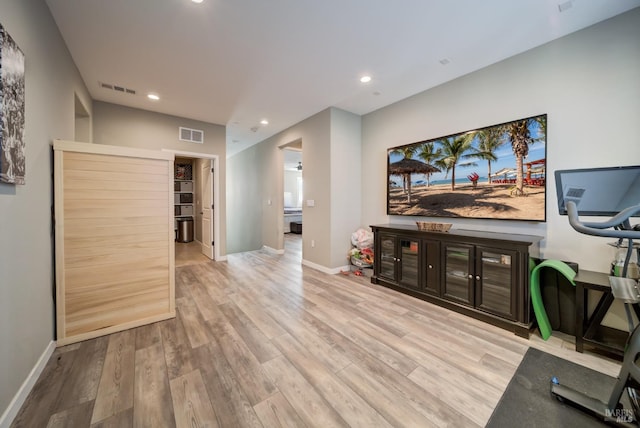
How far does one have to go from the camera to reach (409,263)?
3150 millimetres

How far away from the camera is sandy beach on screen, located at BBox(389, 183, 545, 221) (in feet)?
8.04

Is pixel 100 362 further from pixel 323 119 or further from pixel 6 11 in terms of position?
pixel 323 119

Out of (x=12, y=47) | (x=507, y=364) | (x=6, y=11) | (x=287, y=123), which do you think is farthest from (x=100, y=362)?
(x=287, y=123)

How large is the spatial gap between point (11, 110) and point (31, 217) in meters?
0.73

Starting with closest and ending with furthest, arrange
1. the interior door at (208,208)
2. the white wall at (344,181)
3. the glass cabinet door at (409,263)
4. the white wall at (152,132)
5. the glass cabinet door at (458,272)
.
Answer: the glass cabinet door at (458,272) < the glass cabinet door at (409,263) < the white wall at (152,132) < the white wall at (344,181) < the interior door at (208,208)

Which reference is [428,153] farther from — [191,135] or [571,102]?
[191,135]

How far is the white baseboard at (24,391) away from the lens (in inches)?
51.5

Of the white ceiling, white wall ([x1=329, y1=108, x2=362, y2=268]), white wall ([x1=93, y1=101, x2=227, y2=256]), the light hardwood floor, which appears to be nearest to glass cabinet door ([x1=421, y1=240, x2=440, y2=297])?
the light hardwood floor

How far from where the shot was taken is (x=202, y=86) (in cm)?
327

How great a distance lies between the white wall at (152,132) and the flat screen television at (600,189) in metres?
4.95

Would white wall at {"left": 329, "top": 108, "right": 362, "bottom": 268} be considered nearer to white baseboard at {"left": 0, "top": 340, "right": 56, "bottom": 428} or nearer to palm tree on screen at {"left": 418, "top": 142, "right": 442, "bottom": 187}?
palm tree on screen at {"left": 418, "top": 142, "right": 442, "bottom": 187}

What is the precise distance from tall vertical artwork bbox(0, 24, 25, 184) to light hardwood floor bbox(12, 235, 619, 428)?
1.39 metres

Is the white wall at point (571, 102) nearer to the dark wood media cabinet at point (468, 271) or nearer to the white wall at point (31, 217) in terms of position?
the dark wood media cabinet at point (468, 271)

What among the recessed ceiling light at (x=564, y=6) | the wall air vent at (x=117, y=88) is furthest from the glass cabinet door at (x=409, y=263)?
the wall air vent at (x=117, y=88)
